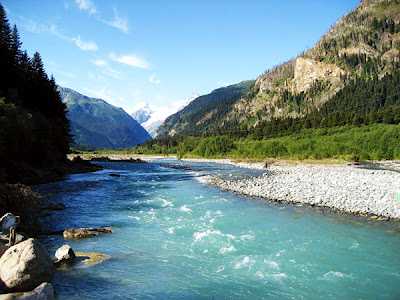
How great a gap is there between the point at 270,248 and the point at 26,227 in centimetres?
1203

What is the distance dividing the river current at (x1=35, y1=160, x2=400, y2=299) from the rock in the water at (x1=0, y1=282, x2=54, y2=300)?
871mm

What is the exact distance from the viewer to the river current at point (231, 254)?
29.2 feet

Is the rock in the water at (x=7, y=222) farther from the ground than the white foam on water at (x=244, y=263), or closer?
farther from the ground

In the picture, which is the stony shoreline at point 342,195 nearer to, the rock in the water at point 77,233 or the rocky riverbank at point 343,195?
the rocky riverbank at point 343,195

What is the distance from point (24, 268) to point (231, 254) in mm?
7964

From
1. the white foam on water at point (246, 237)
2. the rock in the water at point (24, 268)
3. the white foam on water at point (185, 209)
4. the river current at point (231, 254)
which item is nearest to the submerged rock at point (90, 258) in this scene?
the river current at point (231, 254)

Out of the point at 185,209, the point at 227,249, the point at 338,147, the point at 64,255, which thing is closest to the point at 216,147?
the point at 338,147

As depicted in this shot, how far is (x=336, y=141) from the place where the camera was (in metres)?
88.1

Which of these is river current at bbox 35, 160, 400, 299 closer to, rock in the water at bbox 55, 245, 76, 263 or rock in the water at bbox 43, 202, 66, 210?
rock in the water at bbox 43, 202, 66, 210

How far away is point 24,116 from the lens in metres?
38.4

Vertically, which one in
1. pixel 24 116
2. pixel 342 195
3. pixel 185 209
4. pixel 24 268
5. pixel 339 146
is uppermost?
pixel 24 116

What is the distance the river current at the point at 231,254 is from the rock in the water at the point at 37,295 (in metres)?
0.87

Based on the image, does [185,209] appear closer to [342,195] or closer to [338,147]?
[342,195]

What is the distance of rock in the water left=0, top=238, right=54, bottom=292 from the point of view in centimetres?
706
